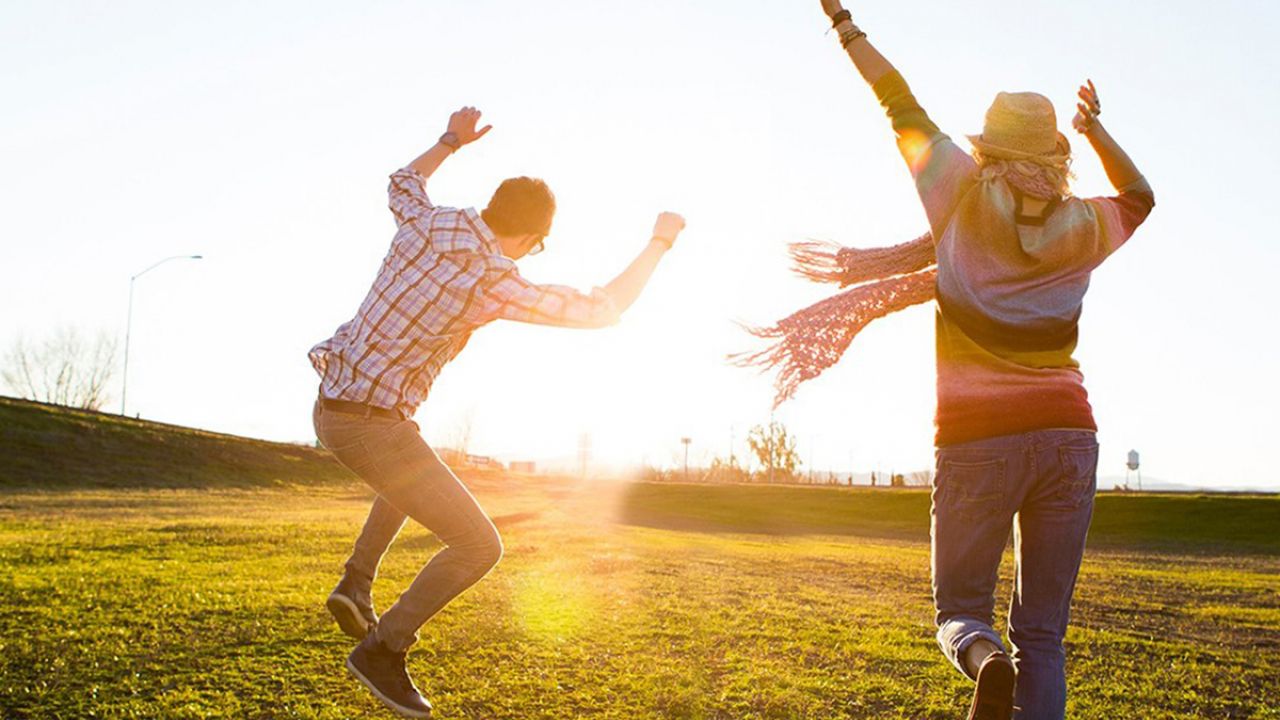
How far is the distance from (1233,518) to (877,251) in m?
38.8

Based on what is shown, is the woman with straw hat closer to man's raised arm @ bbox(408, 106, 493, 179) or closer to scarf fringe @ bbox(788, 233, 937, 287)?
scarf fringe @ bbox(788, 233, 937, 287)

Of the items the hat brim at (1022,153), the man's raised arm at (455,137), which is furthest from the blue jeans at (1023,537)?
the man's raised arm at (455,137)

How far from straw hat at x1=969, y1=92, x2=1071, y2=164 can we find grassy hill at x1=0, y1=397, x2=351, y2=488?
4241cm

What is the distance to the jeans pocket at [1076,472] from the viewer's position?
320 centimetres

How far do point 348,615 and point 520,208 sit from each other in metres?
2.34

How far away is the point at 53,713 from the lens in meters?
5.04

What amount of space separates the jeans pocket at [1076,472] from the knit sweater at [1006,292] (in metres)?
0.09

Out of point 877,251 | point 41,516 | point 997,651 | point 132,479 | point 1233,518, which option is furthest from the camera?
point 132,479

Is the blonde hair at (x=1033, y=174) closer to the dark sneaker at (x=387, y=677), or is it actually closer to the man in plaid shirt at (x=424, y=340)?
the man in plaid shirt at (x=424, y=340)

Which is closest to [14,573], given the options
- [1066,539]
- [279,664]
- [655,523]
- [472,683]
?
[279,664]

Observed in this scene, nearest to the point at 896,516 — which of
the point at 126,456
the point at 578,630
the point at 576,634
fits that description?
the point at 578,630

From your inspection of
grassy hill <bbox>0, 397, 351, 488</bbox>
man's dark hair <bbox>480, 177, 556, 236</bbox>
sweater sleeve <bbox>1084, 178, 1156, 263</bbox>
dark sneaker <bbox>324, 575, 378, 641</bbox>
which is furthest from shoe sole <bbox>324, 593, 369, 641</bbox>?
grassy hill <bbox>0, 397, 351, 488</bbox>

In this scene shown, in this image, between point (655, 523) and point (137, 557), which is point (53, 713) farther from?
point (655, 523)

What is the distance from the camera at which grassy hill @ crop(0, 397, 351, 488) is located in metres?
40.4
